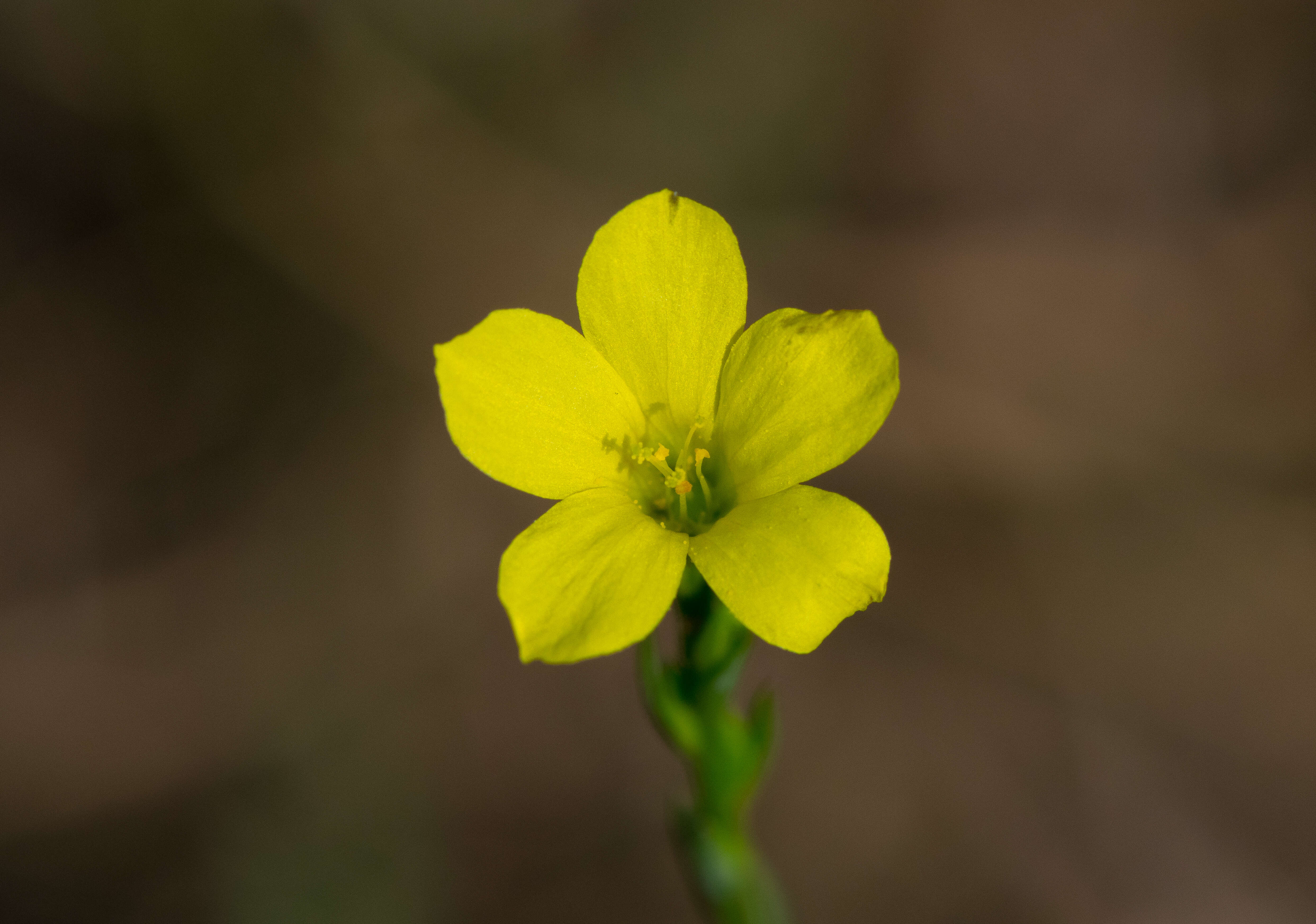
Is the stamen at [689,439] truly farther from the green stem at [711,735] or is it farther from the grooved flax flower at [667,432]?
the green stem at [711,735]

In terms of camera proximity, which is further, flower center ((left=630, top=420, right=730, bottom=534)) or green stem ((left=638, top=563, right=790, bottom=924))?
flower center ((left=630, top=420, right=730, bottom=534))

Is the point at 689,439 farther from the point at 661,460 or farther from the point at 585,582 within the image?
the point at 585,582

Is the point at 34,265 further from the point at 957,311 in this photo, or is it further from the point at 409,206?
the point at 957,311

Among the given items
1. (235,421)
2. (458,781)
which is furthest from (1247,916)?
(235,421)

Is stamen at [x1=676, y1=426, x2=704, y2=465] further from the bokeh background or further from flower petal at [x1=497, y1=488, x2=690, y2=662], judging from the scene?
the bokeh background

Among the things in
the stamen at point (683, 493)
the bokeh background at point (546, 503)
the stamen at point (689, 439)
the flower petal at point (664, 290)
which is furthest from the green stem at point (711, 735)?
the bokeh background at point (546, 503)

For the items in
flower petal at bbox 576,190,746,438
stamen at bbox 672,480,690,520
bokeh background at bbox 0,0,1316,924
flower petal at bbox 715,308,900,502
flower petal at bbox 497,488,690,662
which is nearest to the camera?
flower petal at bbox 497,488,690,662

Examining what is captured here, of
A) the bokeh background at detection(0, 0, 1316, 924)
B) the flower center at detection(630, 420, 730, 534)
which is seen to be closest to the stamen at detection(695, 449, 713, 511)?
the flower center at detection(630, 420, 730, 534)
